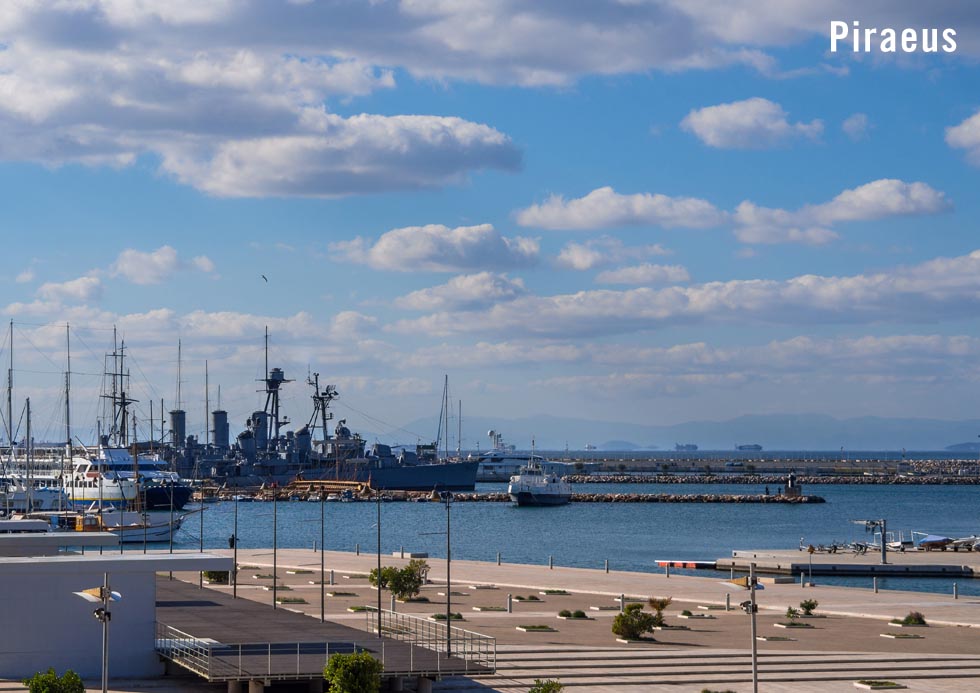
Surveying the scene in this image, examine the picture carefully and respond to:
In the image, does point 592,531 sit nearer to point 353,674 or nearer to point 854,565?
point 854,565

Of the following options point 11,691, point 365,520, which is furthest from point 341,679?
point 365,520

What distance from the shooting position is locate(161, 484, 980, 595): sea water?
11794 cm

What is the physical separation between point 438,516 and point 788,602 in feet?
384

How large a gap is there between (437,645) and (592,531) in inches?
4218

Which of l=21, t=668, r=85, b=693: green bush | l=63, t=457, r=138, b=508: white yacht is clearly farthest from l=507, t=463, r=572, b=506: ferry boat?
l=21, t=668, r=85, b=693: green bush

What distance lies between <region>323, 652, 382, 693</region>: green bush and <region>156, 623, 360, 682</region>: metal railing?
58.6 inches

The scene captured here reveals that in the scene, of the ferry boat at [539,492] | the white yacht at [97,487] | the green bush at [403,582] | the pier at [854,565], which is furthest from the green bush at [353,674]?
the ferry boat at [539,492]

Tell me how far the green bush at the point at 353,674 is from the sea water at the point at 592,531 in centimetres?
6117

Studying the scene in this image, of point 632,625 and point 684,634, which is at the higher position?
point 632,625

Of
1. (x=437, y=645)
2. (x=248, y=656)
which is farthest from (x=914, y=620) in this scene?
(x=248, y=656)

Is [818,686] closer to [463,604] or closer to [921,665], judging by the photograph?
[921,665]

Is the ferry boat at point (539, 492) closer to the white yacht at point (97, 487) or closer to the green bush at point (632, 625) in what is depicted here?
the white yacht at point (97, 487)

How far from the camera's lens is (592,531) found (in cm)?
14962

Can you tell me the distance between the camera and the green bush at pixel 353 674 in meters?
35.0
